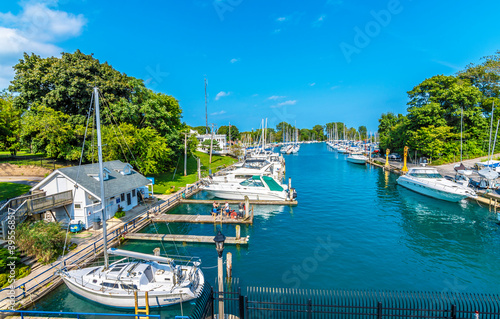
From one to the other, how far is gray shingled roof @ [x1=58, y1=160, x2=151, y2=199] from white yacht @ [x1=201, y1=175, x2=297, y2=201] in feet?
30.6

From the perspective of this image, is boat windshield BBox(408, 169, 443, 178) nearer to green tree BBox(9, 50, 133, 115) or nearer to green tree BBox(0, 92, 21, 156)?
green tree BBox(9, 50, 133, 115)

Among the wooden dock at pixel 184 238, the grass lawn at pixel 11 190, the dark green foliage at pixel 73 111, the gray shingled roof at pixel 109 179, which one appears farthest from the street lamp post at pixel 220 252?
the dark green foliage at pixel 73 111

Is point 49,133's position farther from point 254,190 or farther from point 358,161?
point 358,161

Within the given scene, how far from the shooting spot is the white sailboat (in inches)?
507

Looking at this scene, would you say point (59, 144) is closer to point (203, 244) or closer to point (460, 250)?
point (203, 244)

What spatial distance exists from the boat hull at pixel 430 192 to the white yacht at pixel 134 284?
3424cm

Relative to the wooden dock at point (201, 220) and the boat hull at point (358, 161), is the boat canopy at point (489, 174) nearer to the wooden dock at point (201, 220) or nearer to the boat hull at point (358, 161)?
the wooden dock at point (201, 220)

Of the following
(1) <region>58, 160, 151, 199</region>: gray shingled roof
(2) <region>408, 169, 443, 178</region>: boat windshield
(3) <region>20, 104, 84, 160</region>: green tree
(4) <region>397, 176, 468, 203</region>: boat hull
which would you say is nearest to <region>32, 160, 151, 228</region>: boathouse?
(1) <region>58, 160, 151, 199</region>: gray shingled roof

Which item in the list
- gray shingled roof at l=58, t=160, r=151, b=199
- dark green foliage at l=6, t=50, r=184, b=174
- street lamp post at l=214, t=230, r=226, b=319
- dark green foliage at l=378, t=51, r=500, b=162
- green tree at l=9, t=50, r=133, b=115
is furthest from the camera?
dark green foliage at l=378, t=51, r=500, b=162

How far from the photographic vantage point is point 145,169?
1521 inches

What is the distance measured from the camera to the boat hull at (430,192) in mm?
32600

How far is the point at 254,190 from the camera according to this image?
34.4 metres

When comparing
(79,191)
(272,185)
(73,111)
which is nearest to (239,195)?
(272,185)

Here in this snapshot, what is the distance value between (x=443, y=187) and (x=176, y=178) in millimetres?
40436
